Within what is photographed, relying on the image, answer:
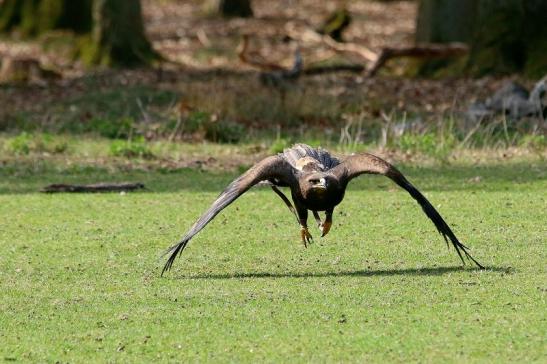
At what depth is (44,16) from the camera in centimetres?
3406

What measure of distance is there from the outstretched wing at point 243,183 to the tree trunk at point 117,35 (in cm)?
1766

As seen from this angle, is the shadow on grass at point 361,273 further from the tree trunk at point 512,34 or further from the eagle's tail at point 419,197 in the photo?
the tree trunk at point 512,34

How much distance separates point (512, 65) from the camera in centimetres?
2447

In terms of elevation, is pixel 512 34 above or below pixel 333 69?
above

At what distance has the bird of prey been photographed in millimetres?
9797

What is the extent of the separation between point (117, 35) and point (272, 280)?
717 inches

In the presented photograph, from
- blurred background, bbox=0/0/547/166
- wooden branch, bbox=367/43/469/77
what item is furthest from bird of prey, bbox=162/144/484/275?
wooden branch, bbox=367/43/469/77

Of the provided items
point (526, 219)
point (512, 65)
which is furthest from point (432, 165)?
point (512, 65)

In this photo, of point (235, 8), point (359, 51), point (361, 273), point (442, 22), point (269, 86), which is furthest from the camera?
point (235, 8)

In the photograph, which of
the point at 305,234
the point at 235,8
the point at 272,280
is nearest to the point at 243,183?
the point at 272,280

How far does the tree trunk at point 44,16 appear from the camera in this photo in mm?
33156

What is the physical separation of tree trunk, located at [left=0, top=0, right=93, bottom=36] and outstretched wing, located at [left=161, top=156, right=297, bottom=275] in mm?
23099

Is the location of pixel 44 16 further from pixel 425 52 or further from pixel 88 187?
pixel 88 187

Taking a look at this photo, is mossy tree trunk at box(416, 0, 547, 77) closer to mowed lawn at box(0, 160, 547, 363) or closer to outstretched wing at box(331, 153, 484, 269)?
mowed lawn at box(0, 160, 547, 363)
